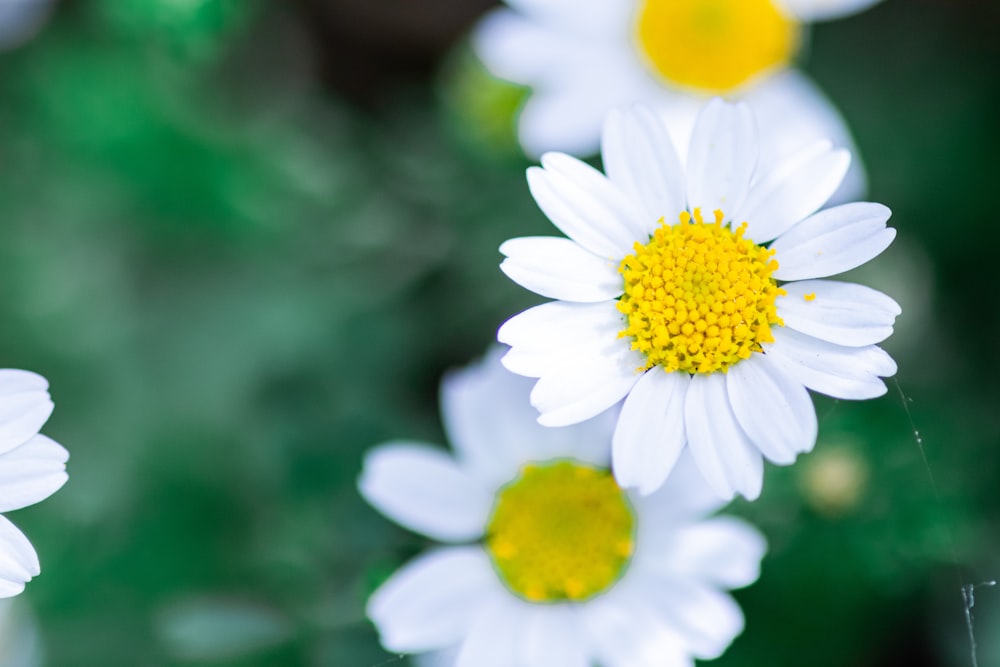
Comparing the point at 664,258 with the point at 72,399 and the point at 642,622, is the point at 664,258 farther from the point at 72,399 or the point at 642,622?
the point at 72,399

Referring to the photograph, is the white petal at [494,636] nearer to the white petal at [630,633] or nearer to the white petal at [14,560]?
the white petal at [630,633]

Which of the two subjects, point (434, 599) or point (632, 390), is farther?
point (434, 599)

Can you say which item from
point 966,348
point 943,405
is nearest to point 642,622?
point 943,405

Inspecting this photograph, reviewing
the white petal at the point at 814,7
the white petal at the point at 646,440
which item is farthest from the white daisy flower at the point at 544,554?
the white petal at the point at 814,7

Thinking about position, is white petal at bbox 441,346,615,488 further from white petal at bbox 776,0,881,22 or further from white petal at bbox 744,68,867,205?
white petal at bbox 776,0,881,22

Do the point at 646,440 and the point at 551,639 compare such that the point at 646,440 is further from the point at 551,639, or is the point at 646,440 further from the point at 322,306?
the point at 322,306

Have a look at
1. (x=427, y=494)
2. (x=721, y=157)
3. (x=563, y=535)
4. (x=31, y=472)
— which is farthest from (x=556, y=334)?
(x=31, y=472)

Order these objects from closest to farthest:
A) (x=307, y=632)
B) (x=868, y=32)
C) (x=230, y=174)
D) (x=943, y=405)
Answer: (x=307, y=632) < (x=943, y=405) < (x=230, y=174) < (x=868, y=32)
